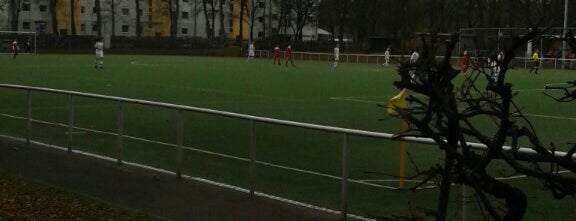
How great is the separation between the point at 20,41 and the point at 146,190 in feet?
251

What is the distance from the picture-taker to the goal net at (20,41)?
2940 inches

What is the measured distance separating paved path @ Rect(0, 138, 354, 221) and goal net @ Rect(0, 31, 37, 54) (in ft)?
218

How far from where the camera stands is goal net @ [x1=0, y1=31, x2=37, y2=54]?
245 feet

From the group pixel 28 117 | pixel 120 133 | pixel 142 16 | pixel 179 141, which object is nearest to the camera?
pixel 179 141

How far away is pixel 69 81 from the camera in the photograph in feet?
105

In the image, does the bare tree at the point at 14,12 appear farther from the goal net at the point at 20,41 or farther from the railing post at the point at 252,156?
the railing post at the point at 252,156

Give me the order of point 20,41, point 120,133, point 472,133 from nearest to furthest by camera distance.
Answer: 1. point 472,133
2. point 120,133
3. point 20,41

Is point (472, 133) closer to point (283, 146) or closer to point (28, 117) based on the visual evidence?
point (283, 146)

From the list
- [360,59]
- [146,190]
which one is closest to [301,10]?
[360,59]

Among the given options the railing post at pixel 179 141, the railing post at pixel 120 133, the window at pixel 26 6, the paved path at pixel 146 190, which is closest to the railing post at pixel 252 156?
the paved path at pixel 146 190

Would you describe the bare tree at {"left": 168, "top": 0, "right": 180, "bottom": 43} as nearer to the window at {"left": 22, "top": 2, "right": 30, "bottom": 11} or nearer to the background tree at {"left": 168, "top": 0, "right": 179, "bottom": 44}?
the background tree at {"left": 168, "top": 0, "right": 179, "bottom": 44}

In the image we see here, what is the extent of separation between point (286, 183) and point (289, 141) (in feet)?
1.92

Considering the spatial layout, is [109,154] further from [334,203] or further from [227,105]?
[227,105]

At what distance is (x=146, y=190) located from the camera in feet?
29.5
